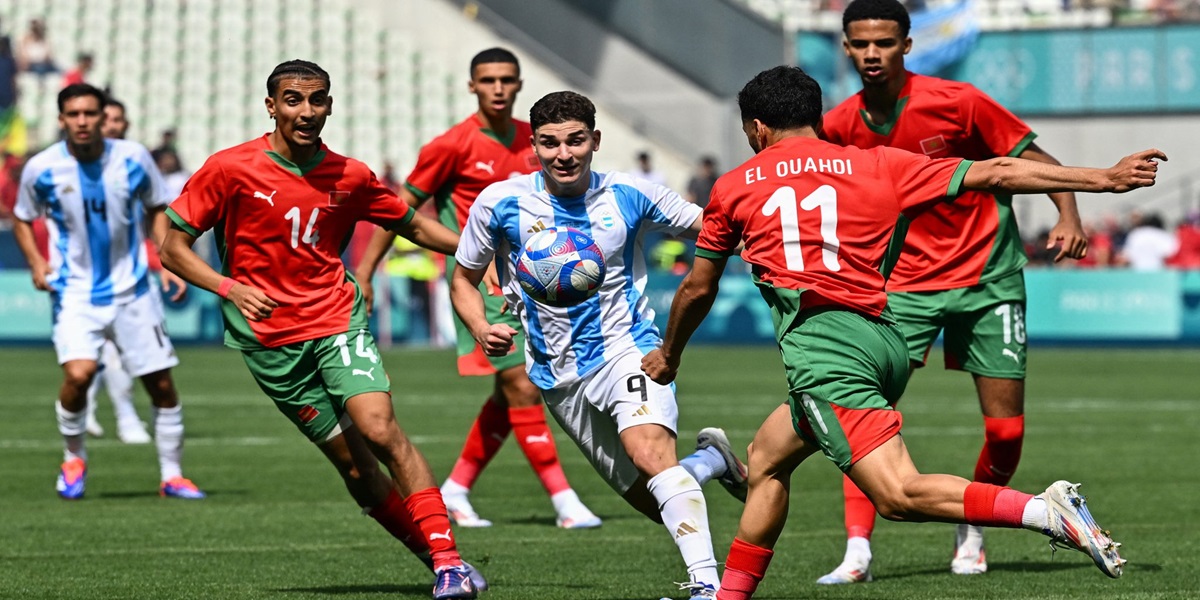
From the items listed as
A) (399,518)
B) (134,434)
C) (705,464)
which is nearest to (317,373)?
(399,518)

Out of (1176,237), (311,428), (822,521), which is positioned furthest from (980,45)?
(311,428)

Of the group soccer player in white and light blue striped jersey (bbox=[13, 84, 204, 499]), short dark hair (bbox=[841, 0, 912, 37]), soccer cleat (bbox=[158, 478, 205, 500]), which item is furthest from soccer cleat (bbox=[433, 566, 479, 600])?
soccer player in white and light blue striped jersey (bbox=[13, 84, 204, 499])

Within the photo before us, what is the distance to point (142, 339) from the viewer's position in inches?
445

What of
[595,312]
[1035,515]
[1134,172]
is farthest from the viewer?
[595,312]

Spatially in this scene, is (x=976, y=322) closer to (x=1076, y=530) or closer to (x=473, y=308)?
(x=473, y=308)

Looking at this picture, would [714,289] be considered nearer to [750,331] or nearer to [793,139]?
[793,139]

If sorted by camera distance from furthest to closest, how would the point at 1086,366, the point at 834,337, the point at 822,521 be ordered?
1. the point at 1086,366
2. the point at 822,521
3. the point at 834,337

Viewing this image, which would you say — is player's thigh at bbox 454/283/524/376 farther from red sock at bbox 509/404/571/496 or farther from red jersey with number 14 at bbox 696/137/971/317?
red jersey with number 14 at bbox 696/137/971/317

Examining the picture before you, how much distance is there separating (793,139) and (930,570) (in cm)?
273

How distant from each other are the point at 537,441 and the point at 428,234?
8.10ft

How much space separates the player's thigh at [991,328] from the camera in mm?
8039

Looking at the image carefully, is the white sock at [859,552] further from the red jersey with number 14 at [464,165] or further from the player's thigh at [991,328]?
the red jersey with number 14 at [464,165]

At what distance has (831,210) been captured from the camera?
601 cm

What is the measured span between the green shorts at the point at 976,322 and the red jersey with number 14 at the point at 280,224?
8.06 feet
